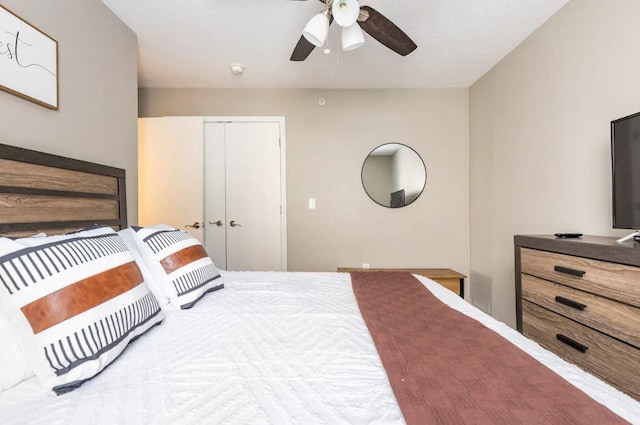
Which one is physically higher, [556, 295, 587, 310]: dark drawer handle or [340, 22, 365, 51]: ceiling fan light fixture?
[340, 22, 365, 51]: ceiling fan light fixture

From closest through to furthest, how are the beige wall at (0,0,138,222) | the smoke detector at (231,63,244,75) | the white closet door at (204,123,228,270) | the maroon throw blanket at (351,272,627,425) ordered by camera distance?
1. the maroon throw blanket at (351,272,627,425)
2. the beige wall at (0,0,138,222)
3. the smoke detector at (231,63,244,75)
4. the white closet door at (204,123,228,270)

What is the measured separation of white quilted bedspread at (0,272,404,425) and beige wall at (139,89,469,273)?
6.80 feet

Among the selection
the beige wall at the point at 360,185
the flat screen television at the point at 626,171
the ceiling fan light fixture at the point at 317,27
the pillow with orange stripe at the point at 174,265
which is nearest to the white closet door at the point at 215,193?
the beige wall at the point at 360,185

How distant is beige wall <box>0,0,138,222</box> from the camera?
1438 mm

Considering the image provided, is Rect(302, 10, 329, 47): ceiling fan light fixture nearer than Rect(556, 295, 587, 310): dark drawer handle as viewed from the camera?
No

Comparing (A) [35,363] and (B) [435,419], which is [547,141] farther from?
(A) [35,363]

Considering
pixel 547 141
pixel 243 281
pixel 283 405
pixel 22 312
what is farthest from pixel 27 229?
pixel 547 141

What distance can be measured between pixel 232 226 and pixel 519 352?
9.21 ft

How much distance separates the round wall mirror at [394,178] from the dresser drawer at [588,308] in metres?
1.66

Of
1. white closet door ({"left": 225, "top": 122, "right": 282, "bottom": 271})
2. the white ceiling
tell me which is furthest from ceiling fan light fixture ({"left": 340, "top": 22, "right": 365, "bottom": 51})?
white closet door ({"left": 225, "top": 122, "right": 282, "bottom": 271})

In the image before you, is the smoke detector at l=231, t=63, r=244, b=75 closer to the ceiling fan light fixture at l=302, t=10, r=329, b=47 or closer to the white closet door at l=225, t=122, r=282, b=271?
the white closet door at l=225, t=122, r=282, b=271

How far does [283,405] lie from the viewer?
67cm

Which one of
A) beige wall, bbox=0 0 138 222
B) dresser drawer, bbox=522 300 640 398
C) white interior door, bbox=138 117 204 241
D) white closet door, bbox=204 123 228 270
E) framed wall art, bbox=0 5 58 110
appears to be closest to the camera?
dresser drawer, bbox=522 300 640 398

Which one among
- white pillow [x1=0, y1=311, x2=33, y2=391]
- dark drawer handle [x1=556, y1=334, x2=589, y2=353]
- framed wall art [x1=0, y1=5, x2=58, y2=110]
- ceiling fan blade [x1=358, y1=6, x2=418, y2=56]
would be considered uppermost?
ceiling fan blade [x1=358, y1=6, x2=418, y2=56]
